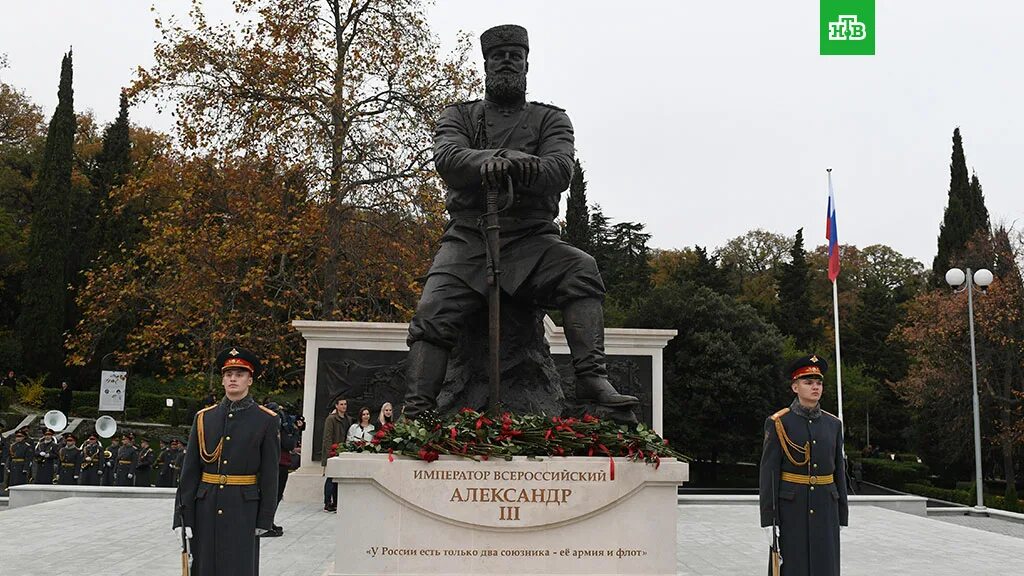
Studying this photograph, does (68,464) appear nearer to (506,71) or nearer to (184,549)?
(184,549)

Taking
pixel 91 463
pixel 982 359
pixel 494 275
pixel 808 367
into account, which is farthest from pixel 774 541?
pixel 982 359

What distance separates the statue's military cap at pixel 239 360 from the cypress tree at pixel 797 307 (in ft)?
135

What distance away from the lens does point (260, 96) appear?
18828mm

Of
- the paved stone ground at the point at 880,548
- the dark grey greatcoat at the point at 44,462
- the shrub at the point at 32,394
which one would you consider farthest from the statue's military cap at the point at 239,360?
the shrub at the point at 32,394

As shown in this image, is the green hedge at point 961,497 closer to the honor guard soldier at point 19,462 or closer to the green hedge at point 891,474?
the green hedge at point 891,474

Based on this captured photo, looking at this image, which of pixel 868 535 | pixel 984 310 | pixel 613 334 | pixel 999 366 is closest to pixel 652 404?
pixel 613 334

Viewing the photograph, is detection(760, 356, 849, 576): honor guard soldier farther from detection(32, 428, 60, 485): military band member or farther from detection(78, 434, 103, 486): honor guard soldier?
detection(32, 428, 60, 485): military band member

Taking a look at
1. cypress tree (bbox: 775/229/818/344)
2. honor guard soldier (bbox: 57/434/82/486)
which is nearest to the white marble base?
honor guard soldier (bbox: 57/434/82/486)

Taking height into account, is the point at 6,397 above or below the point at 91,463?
above

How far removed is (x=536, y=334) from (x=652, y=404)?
7.89m

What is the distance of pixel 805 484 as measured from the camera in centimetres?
514

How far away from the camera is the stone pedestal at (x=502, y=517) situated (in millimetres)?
4758

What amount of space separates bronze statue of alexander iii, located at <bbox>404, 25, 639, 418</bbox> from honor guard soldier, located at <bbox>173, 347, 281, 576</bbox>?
99cm

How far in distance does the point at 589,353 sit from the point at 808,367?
1.33 metres
